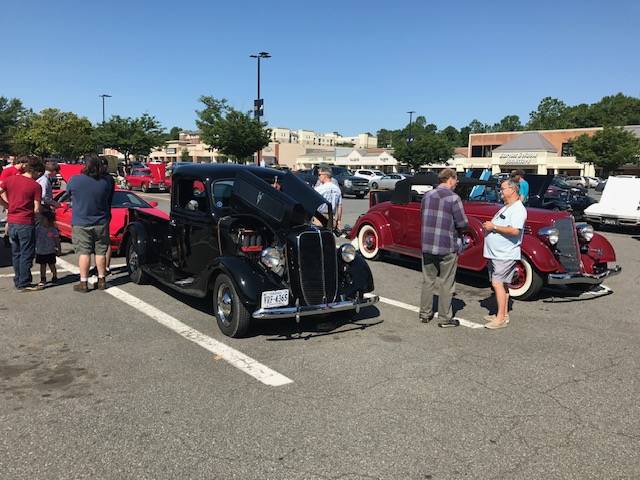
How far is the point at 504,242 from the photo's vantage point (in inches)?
229

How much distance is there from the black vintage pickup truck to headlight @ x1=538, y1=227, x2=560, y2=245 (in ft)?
9.51

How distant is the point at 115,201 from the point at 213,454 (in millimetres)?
8423

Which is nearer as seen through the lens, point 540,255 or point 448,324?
point 448,324

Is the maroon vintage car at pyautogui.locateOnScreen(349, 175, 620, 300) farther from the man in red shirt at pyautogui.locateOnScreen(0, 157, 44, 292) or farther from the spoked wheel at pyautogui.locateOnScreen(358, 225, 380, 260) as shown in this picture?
the man in red shirt at pyautogui.locateOnScreen(0, 157, 44, 292)

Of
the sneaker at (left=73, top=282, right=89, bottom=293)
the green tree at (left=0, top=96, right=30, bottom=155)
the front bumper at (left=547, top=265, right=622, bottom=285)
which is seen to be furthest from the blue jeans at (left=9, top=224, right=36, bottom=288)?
the green tree at (left=0, top=96, right=30, bottom=155)

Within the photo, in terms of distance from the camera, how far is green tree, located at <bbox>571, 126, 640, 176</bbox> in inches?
2062

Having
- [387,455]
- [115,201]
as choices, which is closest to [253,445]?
[387,455]

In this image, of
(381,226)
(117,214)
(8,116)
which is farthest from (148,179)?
(8,116)

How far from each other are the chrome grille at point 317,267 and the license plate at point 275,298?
0.22 metres

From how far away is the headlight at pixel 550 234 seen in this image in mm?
7188

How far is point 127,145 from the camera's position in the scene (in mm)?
49938

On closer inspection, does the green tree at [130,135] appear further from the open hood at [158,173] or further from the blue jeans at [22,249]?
the blue jeans at [22,249]

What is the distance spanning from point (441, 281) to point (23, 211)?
5519mm

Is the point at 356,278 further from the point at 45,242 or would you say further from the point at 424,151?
the point at 424,151
